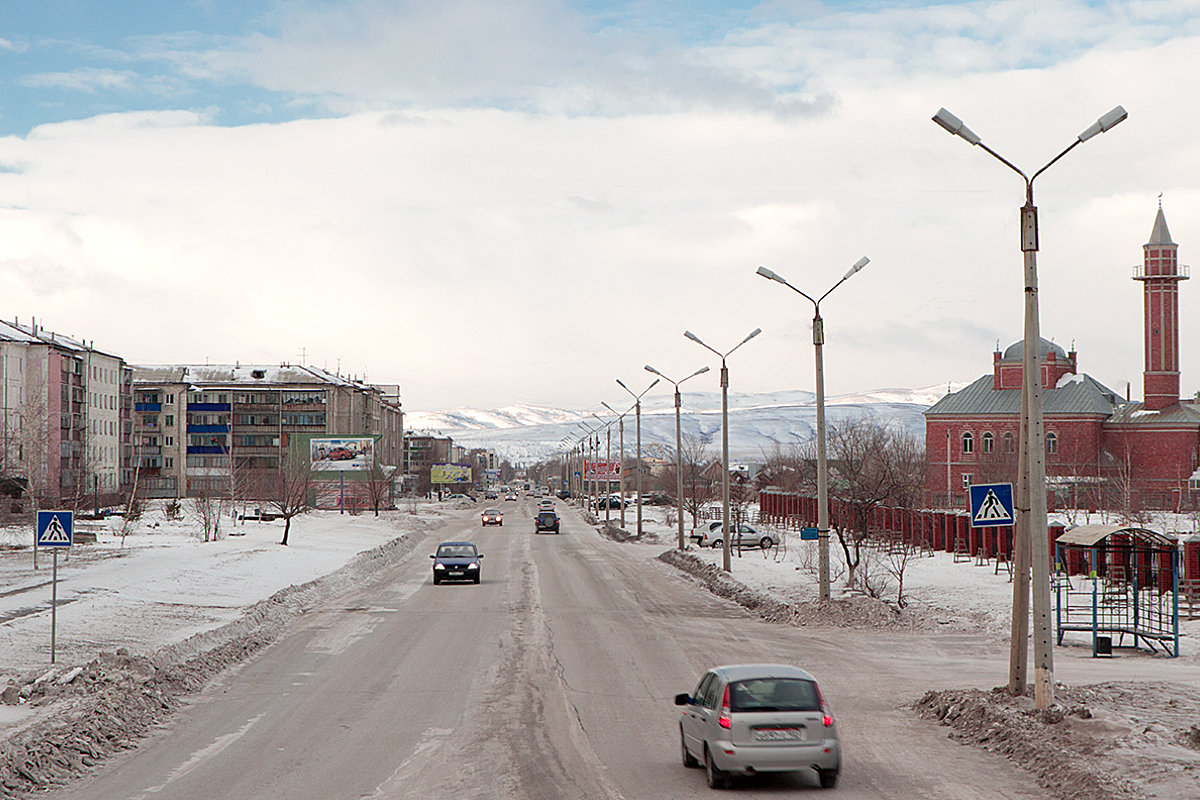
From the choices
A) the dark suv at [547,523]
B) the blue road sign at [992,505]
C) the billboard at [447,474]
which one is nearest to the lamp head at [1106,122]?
the blue road sign at [992,505]

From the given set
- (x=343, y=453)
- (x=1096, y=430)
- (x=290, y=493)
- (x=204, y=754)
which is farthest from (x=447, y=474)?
(x=204, y=754)

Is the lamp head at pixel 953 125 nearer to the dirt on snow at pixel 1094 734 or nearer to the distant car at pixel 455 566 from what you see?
the dirt on snow at pixel 1094 734

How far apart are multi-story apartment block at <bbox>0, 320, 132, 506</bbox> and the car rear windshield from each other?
71326 mm

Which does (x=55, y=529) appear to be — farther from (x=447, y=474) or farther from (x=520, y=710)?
(x=447, y=474)

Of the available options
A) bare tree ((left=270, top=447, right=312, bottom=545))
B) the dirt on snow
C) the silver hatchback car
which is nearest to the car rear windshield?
the silver hatchback car

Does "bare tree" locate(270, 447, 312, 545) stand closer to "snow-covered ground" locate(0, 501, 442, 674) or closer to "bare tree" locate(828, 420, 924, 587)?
"snow-covered ground" locate(0, 501, 442, 674)

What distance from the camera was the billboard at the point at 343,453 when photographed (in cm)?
10194

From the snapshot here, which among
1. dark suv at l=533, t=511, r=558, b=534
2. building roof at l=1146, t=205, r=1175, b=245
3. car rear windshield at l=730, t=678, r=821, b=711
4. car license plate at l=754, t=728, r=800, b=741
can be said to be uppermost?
building roof at l=1146, t=205, r=1175, b=245

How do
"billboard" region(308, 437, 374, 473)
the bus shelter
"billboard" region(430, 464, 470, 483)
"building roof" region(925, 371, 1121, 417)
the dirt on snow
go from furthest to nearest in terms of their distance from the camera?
"billboard" region(430, 464, 470, 483), "billboard" region(308, 437, 374, 473), "building roof" region(925, 371, 1121, 417), the bus shelter, the dirt on snow

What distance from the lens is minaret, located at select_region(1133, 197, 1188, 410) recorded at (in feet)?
304

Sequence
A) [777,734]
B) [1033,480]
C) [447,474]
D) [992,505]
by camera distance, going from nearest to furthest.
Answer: [777,734], [1033,480], [992,505], [447,474]

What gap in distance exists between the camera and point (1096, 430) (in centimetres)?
9681

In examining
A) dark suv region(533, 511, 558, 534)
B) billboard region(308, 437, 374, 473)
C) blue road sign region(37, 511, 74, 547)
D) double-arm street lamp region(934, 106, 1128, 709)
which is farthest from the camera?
billboard region(308, 437, 374, 473)

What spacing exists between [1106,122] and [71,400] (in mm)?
103051
